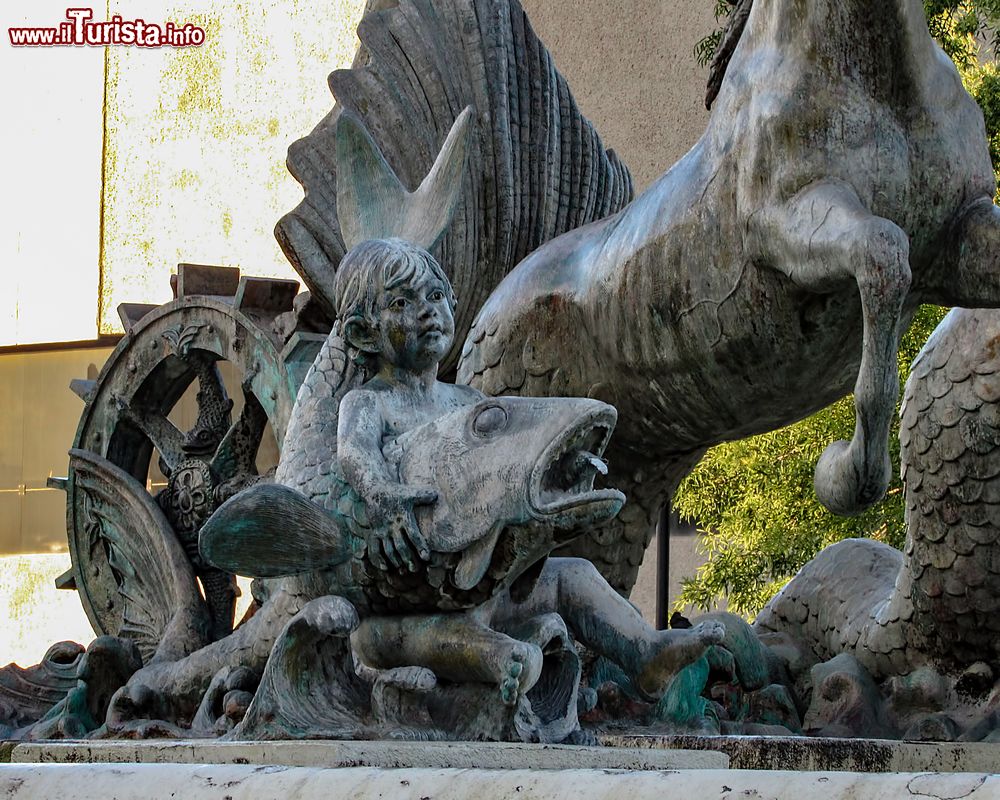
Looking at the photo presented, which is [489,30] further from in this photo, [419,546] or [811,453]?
[811,453]

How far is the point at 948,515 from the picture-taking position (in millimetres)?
3332

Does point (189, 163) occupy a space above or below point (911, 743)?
above

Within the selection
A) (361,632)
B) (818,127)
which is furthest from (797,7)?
(361,632)

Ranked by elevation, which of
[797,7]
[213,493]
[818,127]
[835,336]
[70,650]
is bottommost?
[70,650]

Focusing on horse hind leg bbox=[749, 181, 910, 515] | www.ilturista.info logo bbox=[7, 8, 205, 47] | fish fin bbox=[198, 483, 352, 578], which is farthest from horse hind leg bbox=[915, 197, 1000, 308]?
www.ilturista.info logo bbox=[7, 8, 205, 47]

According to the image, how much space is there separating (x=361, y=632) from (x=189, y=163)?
784 cm

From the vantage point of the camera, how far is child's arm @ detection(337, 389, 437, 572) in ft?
8.18

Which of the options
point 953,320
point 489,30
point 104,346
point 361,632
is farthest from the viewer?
point 104,346

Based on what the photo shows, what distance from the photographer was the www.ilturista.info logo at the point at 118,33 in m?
10.1

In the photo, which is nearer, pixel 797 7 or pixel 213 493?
pixel 797 7

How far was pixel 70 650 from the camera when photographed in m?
4.55

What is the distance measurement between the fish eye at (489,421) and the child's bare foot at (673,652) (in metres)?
0.45

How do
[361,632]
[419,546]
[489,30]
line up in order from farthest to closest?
[489,30] < [361,632] < [419,546]

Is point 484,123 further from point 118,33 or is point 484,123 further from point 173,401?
point 118,33
